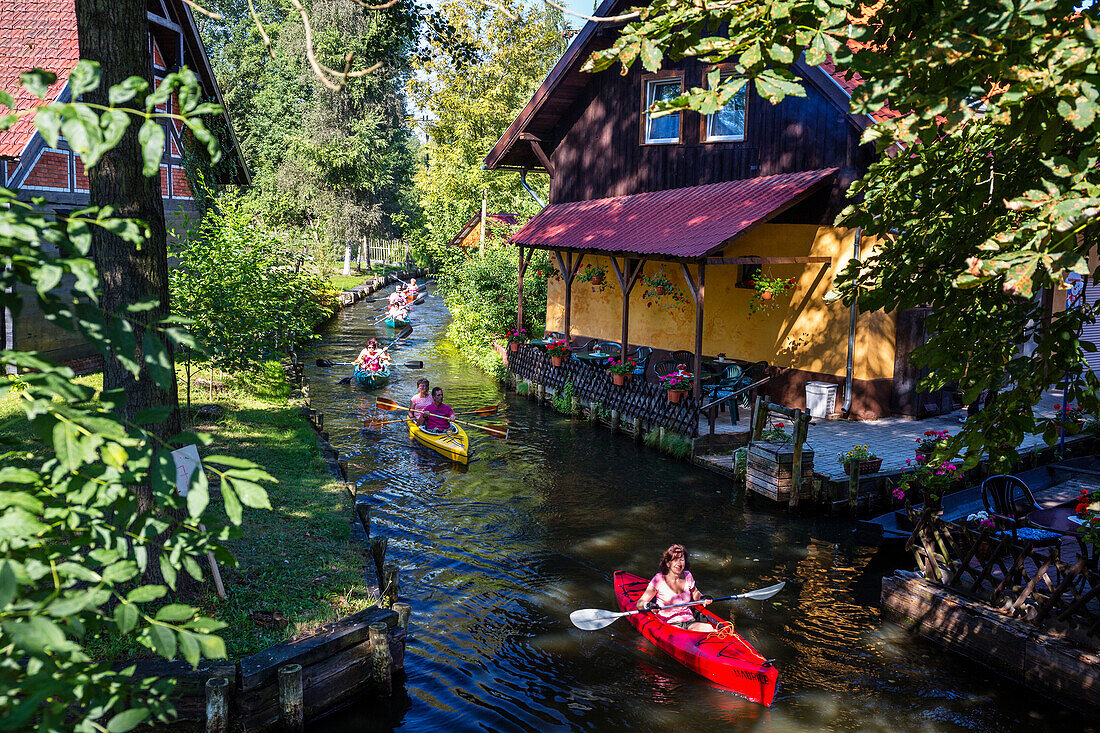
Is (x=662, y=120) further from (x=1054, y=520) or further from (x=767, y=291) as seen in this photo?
(x=1054, y=520)

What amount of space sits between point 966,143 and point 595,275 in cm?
1609

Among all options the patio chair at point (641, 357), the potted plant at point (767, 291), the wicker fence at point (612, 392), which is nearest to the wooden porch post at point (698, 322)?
the wicker fence at point (612, 392)

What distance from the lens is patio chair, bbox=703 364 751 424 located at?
53.9 feet

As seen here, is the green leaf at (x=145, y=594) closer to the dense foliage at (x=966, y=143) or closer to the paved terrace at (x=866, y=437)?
the dense foliage at (x=966, y=143)

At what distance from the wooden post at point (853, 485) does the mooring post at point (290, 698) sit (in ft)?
30.1

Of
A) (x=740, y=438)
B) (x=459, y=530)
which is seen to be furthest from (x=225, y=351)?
(x=740, y=438)

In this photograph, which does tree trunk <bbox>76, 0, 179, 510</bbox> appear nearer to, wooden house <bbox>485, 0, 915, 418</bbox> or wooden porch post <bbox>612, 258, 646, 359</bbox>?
wooden house <bbox>485, 0, 915, 418</bbox>

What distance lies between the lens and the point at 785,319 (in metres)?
17.7

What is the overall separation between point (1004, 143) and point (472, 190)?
35.9 meters

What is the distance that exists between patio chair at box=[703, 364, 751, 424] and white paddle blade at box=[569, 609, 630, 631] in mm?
7784

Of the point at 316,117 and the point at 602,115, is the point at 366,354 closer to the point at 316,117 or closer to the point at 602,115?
the point at 602,115

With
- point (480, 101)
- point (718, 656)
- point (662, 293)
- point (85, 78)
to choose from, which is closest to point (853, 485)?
point (718, 656)

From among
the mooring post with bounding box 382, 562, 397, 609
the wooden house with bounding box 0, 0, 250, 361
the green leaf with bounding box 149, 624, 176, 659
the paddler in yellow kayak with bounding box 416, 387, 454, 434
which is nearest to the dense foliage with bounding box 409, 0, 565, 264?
the wooden house with bounding box 0, 0, 250, 361

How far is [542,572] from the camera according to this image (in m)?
11.1
